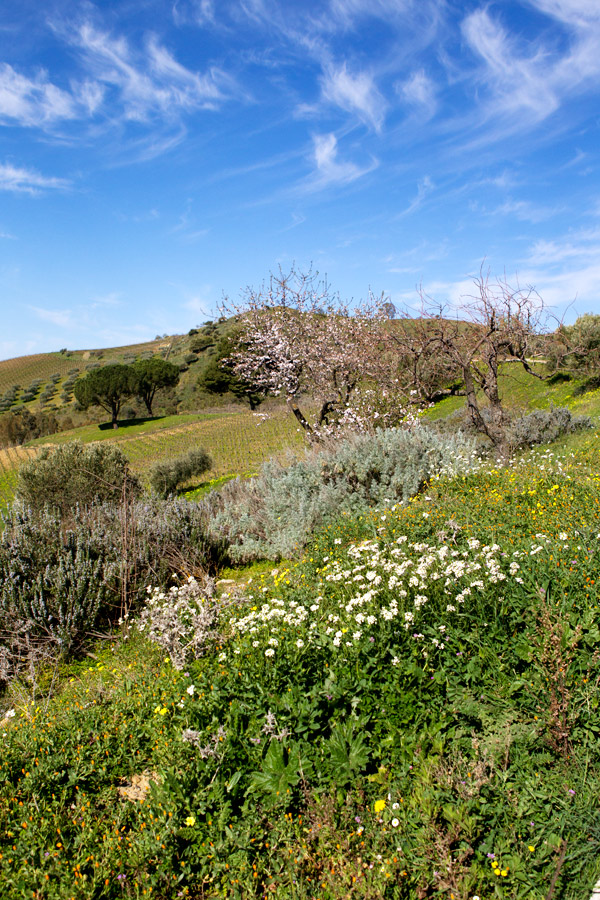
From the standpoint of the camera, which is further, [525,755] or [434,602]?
[434,602]

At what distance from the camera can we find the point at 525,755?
110 inches

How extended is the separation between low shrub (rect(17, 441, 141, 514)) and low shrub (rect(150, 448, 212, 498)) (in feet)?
15.6

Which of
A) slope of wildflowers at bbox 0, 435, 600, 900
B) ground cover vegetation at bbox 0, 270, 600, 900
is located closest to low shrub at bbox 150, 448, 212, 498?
ground cover vegetation at bbox 0, 270, 600, 900

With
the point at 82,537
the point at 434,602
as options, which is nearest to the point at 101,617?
the point at 82,537

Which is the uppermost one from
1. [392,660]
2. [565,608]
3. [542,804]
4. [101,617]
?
[565,608]

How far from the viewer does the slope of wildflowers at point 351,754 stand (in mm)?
2465

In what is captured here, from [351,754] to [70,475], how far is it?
13402 mm

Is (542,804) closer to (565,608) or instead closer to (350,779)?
(350,779)

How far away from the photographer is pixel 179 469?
2194 cm

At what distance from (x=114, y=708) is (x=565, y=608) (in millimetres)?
3057

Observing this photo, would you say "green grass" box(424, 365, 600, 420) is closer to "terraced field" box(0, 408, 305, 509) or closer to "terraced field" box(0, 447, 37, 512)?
"terraced field" box(0, 408, 305, 509)

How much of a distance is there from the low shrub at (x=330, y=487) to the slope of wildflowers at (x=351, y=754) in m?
3.04

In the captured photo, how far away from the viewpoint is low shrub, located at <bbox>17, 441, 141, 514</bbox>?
13.7m

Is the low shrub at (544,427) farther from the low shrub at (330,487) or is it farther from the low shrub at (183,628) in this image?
the low shrub at (183,628)
